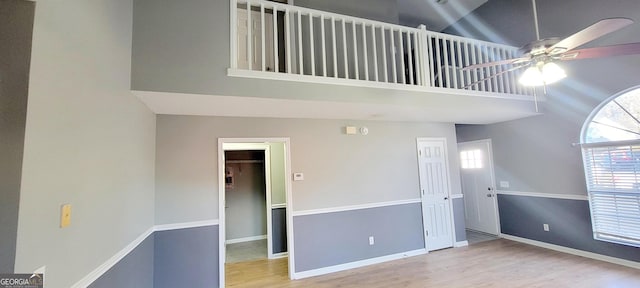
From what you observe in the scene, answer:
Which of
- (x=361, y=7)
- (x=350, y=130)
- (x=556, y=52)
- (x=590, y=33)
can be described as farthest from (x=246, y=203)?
(x=590, y=33)

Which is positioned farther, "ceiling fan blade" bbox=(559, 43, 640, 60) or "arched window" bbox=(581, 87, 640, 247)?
"arched window" bbox=(581, 87, 640, 247)

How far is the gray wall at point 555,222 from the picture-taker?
405 centimetres

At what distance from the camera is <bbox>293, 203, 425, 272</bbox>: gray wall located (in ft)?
13.1

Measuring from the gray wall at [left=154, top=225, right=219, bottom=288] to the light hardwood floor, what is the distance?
43 centimetres

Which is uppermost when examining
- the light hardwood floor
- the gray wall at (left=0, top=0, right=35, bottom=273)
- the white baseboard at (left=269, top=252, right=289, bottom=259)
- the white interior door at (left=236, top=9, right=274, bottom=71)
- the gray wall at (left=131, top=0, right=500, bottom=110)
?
the white interior door at (left=236, top=9, right=274, bottom=71)

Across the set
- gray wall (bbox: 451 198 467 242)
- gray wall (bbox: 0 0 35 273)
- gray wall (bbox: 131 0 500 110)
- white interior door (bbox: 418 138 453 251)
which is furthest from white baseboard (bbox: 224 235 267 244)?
gray wall (bbox: 0 0 35 273)

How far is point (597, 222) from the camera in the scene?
13.6 feet

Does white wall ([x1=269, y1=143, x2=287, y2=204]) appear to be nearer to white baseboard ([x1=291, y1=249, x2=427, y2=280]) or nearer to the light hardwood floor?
the light hardwood floor

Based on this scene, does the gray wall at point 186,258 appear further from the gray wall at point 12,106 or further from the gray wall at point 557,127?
the gray wall at point 557,127

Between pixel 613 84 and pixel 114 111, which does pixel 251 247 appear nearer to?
pixel 114 111

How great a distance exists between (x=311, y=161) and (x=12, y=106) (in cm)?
324

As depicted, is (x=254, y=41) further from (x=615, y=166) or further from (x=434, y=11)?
(x=615, y=166)

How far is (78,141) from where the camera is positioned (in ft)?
5.14

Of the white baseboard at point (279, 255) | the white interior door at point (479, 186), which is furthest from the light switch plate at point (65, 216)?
the white interior door at point (479, 186)
